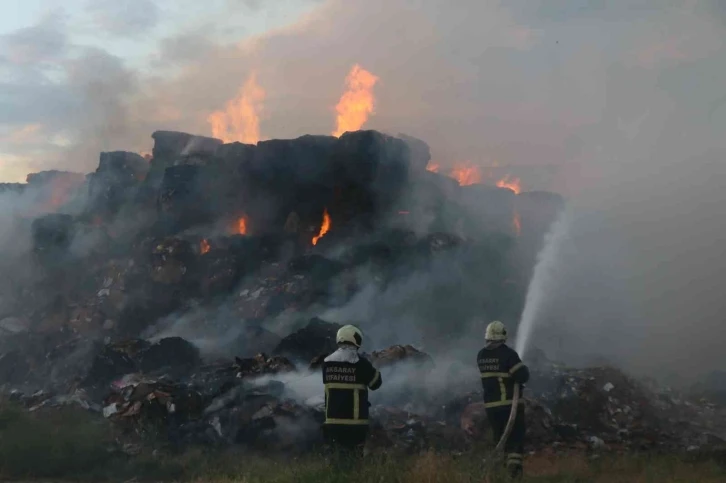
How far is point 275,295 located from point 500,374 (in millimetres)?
18631

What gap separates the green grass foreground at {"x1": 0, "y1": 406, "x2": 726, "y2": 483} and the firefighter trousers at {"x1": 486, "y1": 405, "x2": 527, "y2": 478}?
492 millimetres

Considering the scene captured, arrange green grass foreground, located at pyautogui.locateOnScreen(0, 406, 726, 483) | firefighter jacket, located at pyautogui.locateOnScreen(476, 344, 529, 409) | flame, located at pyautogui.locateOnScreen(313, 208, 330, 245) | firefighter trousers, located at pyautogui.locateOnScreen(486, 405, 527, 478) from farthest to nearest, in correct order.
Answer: flame, located at pyautogui.locateOnScreen(313, 208, 330, 245) < green grass foreground, located at pyautogui.locateOnScreen(0, 406, 726, 483) < firefighter jacket, located at pyautogui.locateOnScreen(476, 344, 529, 409) < firefighter trousers, located at pyautogui.locateOnScreen(486, 405, 527, 478)

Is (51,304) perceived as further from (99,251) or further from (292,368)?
(292,368)

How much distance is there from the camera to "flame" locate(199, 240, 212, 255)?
30.3 meters

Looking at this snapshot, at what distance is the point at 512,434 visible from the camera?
7883 mm

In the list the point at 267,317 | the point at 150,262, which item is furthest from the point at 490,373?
the point at 150,262

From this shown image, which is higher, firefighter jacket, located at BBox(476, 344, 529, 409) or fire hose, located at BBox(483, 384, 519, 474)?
firefighter jacket, located at BBox(476, 344, 529, 409)

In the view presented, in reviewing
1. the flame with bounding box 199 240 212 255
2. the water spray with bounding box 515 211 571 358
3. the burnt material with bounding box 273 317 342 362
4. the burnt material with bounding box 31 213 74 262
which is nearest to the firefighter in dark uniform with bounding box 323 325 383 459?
the burnt material with bounding box 273 317 342 362

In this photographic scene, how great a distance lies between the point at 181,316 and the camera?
1053 inches

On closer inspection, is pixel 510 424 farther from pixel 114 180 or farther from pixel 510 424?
pixel 114 180

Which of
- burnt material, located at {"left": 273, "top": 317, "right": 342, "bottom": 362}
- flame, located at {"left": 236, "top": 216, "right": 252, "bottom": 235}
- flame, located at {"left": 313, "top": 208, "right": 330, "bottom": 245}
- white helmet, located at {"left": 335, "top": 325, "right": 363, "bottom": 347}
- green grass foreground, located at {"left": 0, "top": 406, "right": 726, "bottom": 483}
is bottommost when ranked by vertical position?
green grass foreground, located at {"left": 0, "top": 406, "right": 726, "bottom": 483}

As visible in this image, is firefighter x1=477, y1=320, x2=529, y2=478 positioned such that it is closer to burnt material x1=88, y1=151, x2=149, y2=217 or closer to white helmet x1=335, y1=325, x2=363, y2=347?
white helmet x1=335, y1=325, x2=363, y2=347

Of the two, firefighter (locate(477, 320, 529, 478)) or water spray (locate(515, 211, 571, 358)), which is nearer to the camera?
firefighter (locate(477, 320, 529, 478))

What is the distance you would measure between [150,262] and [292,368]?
15.3 metres
